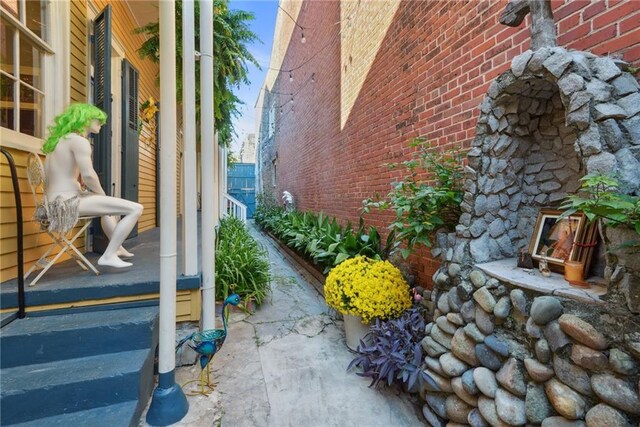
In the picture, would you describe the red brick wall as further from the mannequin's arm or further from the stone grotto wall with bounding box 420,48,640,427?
the mannequin's arm

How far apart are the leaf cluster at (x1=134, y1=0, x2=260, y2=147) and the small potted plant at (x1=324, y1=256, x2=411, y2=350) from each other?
2.65 m

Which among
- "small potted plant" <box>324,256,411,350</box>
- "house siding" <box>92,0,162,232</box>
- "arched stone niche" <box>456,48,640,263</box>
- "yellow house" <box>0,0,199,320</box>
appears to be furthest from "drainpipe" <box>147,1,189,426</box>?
"house siding" <box>92,0,162,232</box>

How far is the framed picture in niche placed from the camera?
1.61 m

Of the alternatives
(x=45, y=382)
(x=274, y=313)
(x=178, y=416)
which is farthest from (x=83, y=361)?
A: (x=274, y=313)

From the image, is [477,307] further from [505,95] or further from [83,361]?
[83,361]

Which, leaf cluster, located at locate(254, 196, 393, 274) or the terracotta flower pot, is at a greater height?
the terracotta flower pot

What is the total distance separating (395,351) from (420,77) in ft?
7.90

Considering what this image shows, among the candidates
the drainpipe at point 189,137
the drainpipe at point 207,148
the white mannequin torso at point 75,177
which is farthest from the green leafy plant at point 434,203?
the white mannequin torso at point 75,177

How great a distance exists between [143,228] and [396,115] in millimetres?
4408

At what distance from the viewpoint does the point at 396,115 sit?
3438 millimetres

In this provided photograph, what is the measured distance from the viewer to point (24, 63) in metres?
2.43

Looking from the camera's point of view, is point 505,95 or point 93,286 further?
point 93,286

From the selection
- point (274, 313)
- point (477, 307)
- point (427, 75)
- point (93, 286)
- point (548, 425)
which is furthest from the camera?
point (274, 313)

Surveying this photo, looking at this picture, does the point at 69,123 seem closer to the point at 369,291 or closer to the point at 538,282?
the point at 369,291
